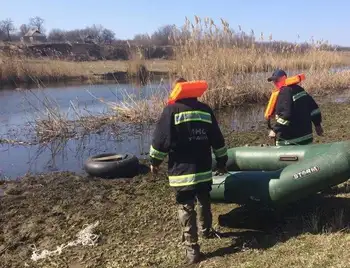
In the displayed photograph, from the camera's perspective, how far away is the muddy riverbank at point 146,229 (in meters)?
3.94

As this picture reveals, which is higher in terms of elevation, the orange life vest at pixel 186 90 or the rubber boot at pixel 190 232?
the orange life vest at pixel 186 90

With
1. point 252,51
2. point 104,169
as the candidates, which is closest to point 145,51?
point 252,51

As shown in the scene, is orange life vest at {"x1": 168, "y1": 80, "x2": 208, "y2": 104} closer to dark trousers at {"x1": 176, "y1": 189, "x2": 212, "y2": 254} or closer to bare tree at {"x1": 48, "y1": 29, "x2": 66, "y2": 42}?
dark trousers at {"x1": 176, "y1": 189, "x2": 212, "y2": 254}

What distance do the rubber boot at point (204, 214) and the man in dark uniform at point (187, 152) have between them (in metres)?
0.12

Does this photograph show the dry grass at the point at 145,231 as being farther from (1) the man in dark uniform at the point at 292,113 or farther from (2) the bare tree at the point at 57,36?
(2) the bare tree at the point at 57,36

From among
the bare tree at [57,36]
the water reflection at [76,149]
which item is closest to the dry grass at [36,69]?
the water reflection at [76,149]

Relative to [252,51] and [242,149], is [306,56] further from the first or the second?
[242,149]

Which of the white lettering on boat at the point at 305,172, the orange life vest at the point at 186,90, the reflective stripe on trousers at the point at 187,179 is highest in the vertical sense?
the orange life vest at the point at 186,90

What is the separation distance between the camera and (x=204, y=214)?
14.3 feet

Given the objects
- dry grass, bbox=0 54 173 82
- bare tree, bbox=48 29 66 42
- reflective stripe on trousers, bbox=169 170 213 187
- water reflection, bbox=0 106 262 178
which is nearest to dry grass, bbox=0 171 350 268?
reflective stripe on trousers, bbox=169 170 213 187

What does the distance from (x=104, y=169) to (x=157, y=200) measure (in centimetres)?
173

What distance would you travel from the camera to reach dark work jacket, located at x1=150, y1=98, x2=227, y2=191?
403 centimetres

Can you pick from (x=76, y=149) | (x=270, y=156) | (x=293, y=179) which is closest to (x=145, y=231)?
(x=293, y=179)

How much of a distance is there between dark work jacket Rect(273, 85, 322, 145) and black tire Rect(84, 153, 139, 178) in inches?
104
